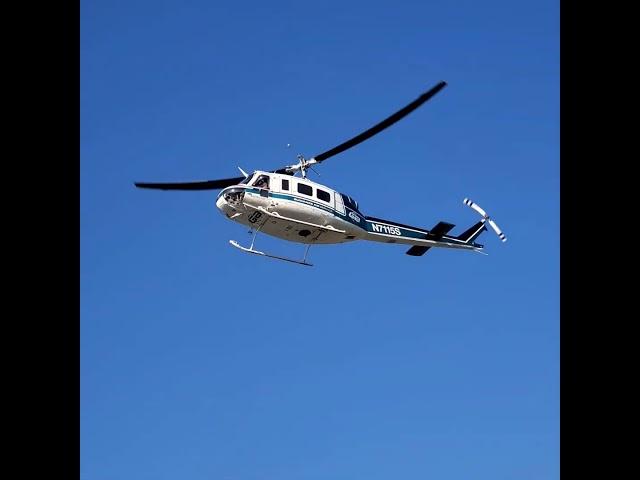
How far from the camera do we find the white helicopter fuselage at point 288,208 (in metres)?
41.5

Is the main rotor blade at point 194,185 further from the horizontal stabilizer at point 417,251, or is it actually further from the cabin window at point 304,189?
the horizontal stabilizer at point 417,251

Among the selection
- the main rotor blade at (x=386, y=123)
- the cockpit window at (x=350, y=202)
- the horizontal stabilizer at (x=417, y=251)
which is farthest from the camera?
the horizontal stabilizer at (x=417, y=251)

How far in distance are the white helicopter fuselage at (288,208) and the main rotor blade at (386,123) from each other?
A: 6.58 ft

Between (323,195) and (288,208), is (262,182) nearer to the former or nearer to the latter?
(288,208)

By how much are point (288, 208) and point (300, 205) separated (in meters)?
0.62

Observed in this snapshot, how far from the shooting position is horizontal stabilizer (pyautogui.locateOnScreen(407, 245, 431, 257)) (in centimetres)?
4950

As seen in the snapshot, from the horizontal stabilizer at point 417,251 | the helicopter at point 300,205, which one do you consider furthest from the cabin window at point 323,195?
the horizontal stabilizer at point 417,251

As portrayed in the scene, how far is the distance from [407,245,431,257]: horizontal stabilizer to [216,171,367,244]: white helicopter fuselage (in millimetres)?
6513

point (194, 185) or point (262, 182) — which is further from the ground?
point (194, 185)

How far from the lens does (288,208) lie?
137 ft

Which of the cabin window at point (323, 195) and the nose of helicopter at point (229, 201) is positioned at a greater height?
the cabin window at point (323, 195)

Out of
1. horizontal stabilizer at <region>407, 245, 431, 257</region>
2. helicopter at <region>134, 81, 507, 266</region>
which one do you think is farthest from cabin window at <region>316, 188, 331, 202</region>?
horizontal stabilizer at <region>407, 245, 431, 257</region>

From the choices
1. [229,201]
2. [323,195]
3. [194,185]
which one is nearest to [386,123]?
[323,195]
